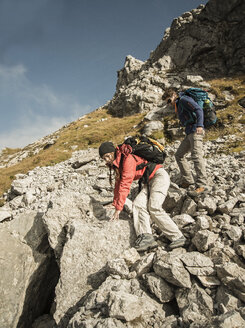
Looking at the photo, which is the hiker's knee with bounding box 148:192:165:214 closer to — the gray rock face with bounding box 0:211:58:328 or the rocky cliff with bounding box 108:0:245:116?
the gray rock face with bounding box 0:211:58:328

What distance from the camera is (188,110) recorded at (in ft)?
21.8

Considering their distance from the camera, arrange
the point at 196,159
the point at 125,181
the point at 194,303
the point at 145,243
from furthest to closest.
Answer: the point at 196,159
the point at 125,181
the point at 145,243
the point at 194,303

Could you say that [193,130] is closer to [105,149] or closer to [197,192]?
[197,192]

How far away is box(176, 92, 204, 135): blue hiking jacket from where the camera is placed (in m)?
6.49

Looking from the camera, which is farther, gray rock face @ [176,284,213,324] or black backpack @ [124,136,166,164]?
black backpack @ [124,136,166,164]

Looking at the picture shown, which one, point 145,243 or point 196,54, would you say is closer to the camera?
point 145,243

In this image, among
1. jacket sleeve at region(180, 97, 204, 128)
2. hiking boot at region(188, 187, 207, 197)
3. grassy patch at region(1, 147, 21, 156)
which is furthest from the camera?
grassy patch at region(1, 147, 21, 156)

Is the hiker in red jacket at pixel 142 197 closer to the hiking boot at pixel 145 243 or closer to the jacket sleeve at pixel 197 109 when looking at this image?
the hiking boot at pixel 145 243

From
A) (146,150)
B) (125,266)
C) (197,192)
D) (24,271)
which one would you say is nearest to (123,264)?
(125,266)

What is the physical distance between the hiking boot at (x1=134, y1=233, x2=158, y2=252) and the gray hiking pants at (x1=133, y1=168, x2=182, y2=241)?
21 cm

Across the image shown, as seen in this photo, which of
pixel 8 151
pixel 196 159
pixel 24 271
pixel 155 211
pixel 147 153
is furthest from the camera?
pixel 8 151

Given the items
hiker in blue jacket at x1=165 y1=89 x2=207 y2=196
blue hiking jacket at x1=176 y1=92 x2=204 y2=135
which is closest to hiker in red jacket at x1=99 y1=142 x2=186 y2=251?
hiker in blue jacket at x1=165 y1=89 x2=207 y2=196

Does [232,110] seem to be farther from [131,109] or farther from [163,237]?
[131,109]

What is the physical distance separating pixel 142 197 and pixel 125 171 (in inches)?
37.5
